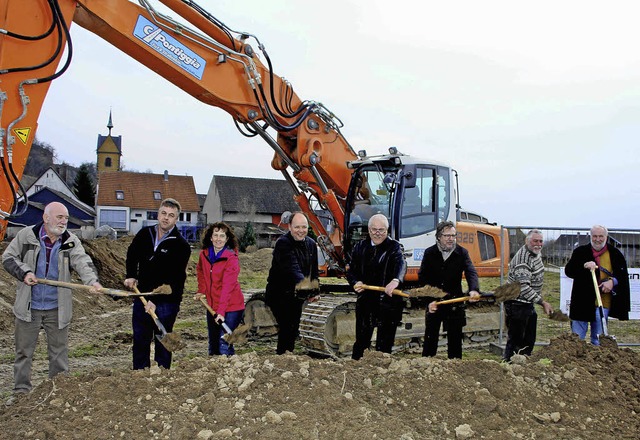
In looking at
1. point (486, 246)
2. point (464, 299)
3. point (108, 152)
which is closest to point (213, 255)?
point (464, 299)

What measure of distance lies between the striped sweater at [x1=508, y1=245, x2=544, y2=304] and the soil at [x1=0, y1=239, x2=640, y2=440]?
1179mm

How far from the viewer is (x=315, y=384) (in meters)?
Result: 4.38

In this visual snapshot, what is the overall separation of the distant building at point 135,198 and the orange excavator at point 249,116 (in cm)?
3781

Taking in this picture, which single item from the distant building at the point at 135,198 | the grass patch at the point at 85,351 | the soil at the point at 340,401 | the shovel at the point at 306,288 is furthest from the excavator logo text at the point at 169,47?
the distant building at the point at 135,198

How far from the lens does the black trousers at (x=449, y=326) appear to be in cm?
624

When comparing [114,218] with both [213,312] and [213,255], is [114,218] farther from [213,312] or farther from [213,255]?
[213,312]

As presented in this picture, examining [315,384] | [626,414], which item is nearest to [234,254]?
[315,384]

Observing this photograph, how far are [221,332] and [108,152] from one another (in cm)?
6959

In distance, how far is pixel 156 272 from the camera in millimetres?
5660

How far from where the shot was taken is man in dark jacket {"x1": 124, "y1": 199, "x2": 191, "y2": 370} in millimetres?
5660

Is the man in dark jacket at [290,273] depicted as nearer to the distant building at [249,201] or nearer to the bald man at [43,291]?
the bald man at [43,291]

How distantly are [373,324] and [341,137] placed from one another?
3.30 metres

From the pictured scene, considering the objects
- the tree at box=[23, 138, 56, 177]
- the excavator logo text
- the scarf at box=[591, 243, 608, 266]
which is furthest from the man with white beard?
the tree at box=[23, 138, 56, 177]

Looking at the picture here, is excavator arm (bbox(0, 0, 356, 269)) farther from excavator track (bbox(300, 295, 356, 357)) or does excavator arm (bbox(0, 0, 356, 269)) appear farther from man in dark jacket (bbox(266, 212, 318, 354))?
man in dark jacket (bbox(266, 212, 318, 354))
